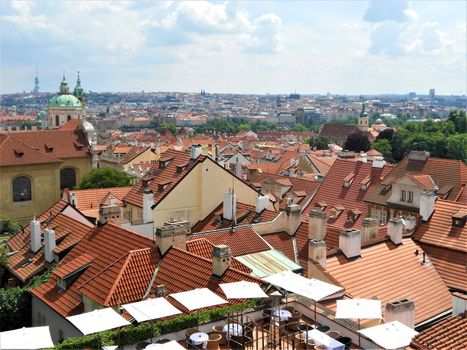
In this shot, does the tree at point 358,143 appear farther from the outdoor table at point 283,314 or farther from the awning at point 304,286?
the outdoor table at point 283,314

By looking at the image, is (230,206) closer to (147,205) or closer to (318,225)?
(147,205)

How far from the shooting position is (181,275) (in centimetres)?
2167

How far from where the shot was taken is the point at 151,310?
51.1ft

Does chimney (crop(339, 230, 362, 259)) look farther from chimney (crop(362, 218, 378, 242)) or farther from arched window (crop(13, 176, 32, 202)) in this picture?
arched window (crop(13, 176, 32, 202))

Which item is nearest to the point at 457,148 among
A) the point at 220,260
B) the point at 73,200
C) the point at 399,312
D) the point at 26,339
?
the point at 73,200

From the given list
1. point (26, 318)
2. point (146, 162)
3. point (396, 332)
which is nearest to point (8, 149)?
point (146, 162)

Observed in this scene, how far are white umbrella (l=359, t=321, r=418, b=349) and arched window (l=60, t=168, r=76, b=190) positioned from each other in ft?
214

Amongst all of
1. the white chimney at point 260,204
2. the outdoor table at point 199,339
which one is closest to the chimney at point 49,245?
the white chimney at point 260,204

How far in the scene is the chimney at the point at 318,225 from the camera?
→ 27297 mm

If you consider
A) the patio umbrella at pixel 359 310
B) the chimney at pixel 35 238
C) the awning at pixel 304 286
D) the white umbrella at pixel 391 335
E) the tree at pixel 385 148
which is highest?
the awning at pixel 304 286

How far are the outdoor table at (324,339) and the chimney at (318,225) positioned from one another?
1205 centimetres

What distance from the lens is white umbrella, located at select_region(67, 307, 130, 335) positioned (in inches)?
582

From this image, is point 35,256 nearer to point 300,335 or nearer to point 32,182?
point 300,335

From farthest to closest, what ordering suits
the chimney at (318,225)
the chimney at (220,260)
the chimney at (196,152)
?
the chimney at (196,152) < the chimney at (318,225) < the chimney at (220,260)
